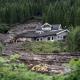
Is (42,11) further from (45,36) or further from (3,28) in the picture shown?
(45,36)

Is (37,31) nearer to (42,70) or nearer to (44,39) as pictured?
(44,39)

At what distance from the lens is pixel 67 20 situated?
44.8m

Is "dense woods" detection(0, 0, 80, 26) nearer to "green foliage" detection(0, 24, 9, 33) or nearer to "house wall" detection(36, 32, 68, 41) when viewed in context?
"house wall" detection(36, 32, 68, 41)

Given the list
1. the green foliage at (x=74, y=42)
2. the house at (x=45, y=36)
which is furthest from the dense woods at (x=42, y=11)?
the green foliage at (x=74, y=42)

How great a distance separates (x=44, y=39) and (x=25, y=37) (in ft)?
8.96

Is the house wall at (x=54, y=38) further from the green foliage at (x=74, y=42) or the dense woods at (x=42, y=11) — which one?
the green foliage at (x=74, y=42)

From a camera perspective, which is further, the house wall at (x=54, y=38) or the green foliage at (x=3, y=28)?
the green foliage at (x=3, y=28)

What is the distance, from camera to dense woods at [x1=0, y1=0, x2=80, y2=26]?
149 feet

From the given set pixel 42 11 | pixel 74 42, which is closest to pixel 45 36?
pixel 74 42

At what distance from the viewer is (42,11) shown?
56.2 m

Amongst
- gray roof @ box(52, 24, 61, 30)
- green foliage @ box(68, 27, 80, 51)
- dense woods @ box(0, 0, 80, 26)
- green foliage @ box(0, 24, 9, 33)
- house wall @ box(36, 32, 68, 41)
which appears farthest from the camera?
green foliage @ box(0, 24, 9, 33)

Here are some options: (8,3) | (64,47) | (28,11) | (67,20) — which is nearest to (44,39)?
(67,20)

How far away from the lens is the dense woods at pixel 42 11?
1785 inches

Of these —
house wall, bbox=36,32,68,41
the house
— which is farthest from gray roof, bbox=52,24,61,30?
house wall, bbox=36,32,68,41
